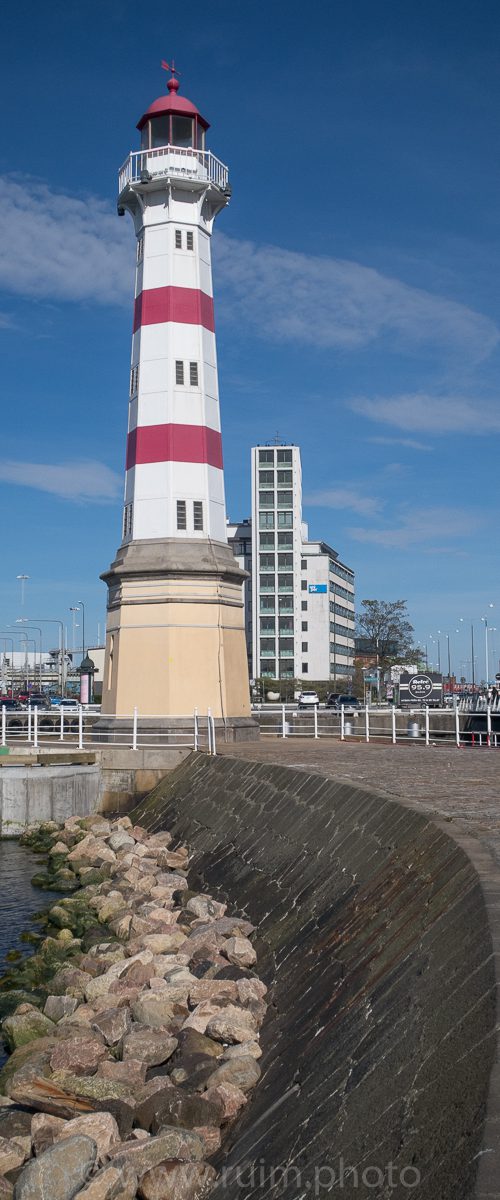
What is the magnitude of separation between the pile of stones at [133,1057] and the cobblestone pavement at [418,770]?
2584 mm

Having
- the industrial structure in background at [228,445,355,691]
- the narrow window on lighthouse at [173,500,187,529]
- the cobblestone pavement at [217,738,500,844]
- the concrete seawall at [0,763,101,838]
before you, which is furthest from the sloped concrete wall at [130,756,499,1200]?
the industrial structure in background at [228,445,355,691]

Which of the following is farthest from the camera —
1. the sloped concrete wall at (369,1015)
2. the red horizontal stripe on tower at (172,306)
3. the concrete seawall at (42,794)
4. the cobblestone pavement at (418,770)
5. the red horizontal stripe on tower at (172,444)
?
the red horizontal stripe on tower at (172,306)

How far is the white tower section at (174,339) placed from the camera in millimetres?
27094

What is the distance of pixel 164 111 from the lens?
2819 centimetres

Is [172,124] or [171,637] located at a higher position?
[172,124]

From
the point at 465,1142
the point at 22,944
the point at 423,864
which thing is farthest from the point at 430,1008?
the point at 22,944

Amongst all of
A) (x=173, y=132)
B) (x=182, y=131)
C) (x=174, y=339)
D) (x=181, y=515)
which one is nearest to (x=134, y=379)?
(x=174, y=339)

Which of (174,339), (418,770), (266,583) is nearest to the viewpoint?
(418,770)

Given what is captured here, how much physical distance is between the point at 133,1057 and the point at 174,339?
70.2 ft

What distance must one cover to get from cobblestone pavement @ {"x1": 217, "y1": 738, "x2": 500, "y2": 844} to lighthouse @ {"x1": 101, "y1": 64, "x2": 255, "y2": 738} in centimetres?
250

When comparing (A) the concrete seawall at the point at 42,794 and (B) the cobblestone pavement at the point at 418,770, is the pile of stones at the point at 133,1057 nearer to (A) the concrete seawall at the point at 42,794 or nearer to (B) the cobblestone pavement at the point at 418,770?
(B) the cobblestone pavement at the point at 418,770

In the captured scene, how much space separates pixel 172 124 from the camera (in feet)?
92.6

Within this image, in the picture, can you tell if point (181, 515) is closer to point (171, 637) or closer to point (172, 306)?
point (171, 637)

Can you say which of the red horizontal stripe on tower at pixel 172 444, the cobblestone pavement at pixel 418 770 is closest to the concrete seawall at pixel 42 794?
the cobblestone pavement at pixel 418 770
